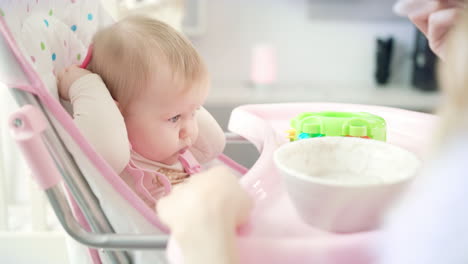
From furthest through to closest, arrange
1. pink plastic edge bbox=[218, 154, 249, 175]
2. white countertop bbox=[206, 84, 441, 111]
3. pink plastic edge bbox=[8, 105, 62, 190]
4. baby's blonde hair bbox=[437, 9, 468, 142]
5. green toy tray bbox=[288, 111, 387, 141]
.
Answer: white countertop bbox=[206, 84, 441, 111] → pink plastic edge bbox=[218, 154, 249, 175] → green toy tray bbox=[288, 111, 387, 141] → pink plastic edge bbox=[8, 105, 62, 190] → baby's blonde hair bbox=[437, 9, 468, 142]

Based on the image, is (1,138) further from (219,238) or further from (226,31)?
(219,238)

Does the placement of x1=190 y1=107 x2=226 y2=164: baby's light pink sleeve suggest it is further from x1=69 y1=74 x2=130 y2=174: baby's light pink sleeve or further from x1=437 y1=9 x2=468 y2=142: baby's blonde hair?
x1=437 y1=9 x2=468 y2=142: baby's blonde hair

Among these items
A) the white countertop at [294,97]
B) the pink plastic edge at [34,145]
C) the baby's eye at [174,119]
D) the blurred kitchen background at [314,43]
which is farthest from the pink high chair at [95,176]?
the blurred kitchen background at [314,43]

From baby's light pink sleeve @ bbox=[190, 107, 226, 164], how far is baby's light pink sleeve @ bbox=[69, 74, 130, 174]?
0.18m

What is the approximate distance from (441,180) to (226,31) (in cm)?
127

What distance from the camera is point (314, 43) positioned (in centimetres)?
160

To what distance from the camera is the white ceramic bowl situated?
0.31m

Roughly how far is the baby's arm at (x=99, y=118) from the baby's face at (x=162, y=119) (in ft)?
0.16

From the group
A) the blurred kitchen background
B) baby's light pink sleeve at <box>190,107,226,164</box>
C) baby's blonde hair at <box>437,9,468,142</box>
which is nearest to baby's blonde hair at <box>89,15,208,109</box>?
baby's light pink sleeve at <box>190,107,226,164</box>

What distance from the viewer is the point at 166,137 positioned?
0.60 meters

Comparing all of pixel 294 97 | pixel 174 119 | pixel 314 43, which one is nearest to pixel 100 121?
pixel 174 119

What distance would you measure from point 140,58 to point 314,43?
1130 millimetres

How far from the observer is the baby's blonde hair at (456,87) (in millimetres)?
240

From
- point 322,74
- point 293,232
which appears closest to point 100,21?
point 293,232
